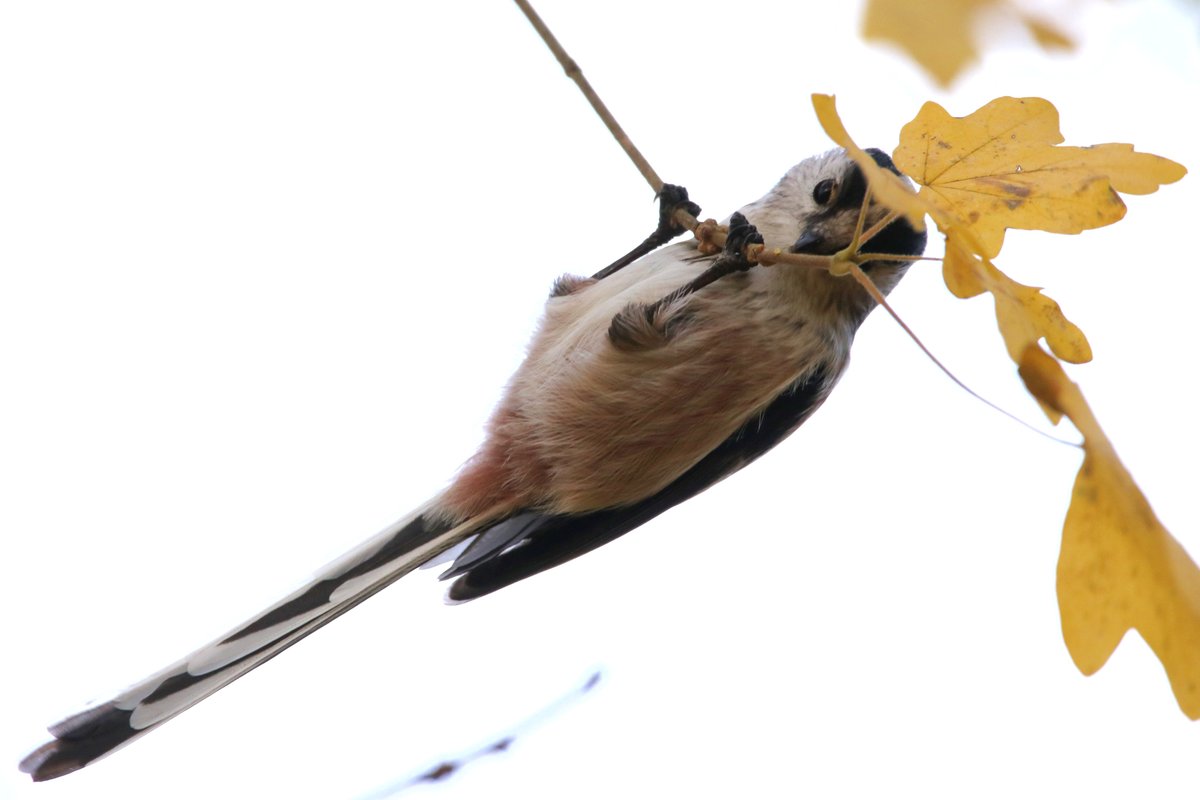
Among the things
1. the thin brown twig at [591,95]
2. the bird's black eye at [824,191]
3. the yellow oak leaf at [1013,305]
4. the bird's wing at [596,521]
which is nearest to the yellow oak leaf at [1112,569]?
the yellow oak leaf at [1013,305]

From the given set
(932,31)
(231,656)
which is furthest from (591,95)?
(231,656)

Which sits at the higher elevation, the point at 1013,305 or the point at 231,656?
the point at 231,656

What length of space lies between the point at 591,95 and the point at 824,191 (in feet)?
2.41

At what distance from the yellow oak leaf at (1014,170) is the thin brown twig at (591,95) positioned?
1.49 feet

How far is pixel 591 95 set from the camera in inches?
65.1

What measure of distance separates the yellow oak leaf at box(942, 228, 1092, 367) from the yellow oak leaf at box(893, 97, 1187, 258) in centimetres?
9

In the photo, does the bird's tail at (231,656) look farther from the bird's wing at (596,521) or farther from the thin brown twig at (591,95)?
the thin brown twig at (591,95)

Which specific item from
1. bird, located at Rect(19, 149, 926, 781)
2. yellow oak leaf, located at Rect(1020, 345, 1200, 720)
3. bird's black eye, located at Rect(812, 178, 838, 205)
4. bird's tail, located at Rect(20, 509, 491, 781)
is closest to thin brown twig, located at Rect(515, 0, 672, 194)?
bird, located at Rect(19, 149, 926, 781)

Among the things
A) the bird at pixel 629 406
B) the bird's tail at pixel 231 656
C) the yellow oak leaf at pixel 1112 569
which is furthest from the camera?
the bird at pixel 629 406

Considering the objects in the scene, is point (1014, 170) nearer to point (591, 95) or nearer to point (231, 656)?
point (591, 95)

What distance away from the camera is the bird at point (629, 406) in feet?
7.01

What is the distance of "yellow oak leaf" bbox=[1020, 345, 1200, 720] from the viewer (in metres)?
1.06

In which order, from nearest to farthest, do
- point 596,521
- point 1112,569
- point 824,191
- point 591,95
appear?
point 1112,569 < point 591,95 < point 824,191 < point 596,521

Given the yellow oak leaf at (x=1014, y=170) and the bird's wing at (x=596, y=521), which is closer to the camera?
the yellow oak leaf at (x=1014, y=170)
